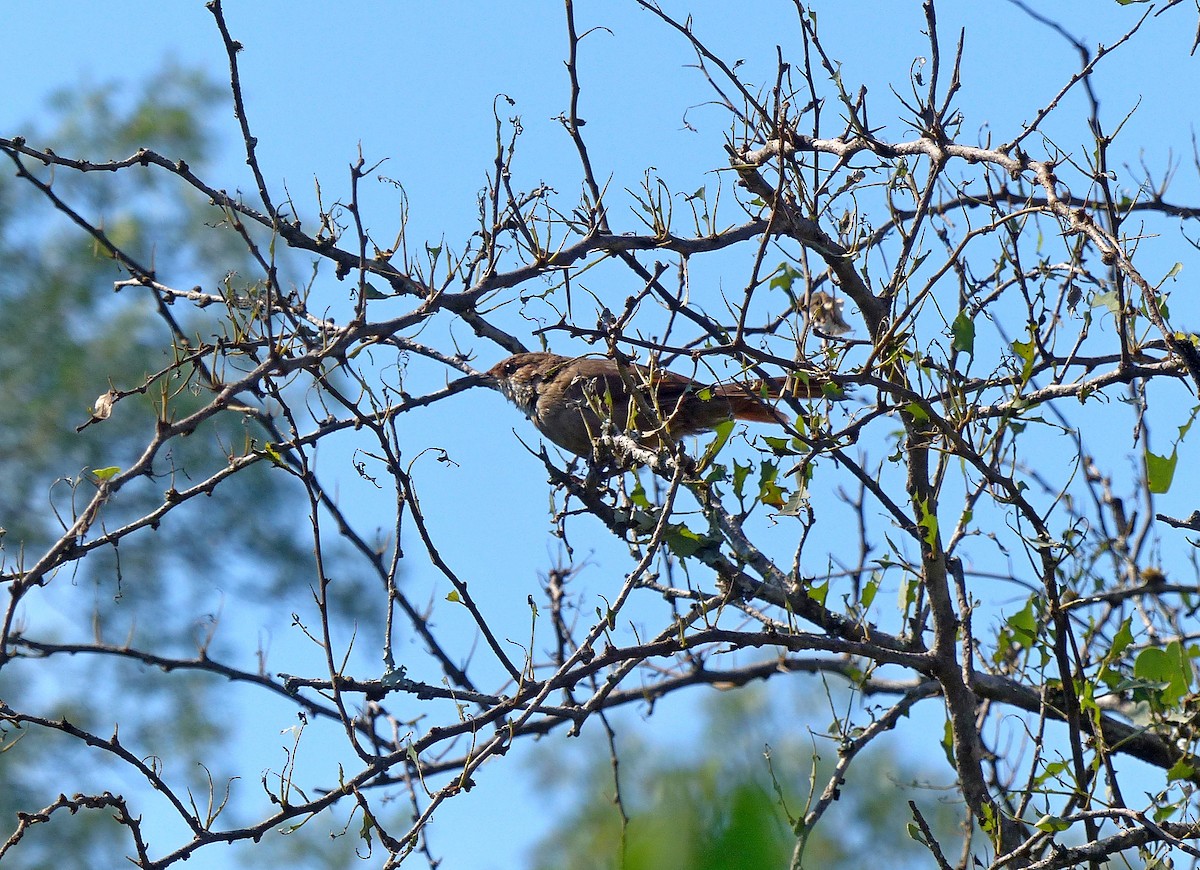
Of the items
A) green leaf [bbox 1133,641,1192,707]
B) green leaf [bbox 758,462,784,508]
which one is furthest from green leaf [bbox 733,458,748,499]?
green leaf [bbox 1133,641,1192,707]

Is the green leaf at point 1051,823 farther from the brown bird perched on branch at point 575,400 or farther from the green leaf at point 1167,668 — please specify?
the brown bird perched on branch at point 575,400

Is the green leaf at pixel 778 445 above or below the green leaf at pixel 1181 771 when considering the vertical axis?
above

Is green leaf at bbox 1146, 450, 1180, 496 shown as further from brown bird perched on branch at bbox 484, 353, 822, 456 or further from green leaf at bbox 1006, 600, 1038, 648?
brown bird perched on branch at bbox 484, 353, 822, 456

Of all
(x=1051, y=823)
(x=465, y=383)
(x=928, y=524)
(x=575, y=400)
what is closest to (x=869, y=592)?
(x=928, y=524)

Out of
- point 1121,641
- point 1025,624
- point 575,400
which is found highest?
point 575,400

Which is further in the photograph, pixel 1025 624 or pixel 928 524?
pixel 1025 624

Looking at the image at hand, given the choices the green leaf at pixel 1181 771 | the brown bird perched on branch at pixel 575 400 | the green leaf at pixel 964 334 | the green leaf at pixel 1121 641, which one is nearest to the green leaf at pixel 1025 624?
the green leaf at pixel 1121 641

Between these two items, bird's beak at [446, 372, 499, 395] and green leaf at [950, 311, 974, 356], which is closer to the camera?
green leaf at [950, 311, 974, 356]

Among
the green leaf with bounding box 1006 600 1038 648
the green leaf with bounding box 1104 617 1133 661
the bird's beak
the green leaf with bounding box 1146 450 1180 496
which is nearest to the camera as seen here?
the green leaf with bounding box 1146 450 1180 496

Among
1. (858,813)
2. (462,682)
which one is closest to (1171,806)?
(858,813)

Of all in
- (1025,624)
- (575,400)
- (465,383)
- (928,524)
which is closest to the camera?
(928,524)

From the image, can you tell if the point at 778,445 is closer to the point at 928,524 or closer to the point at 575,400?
the point at 928,524

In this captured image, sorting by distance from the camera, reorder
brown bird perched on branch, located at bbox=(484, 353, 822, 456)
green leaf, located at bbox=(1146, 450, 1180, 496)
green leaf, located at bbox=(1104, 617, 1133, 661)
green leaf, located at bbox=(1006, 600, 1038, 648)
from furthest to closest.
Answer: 1. brown bird perched on branch, located at bbox=(484, 353, 822, 456)
2. green leaf, located at bbox=(1006, 600, 1038, 648)
3. green leaf, located at bbox=(1104, 617, 1133, 661)
4. green leaf, located at bbox=(1146, 450, 1180, 496)

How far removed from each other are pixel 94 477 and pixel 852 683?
2671 mm
